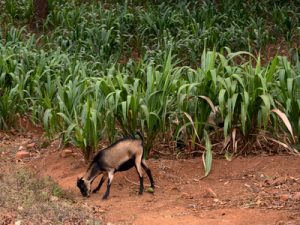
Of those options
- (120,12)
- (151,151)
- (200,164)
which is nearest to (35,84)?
(151,151)

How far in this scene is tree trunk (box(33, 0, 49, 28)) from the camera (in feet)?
37.7

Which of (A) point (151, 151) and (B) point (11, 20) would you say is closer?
(A) point (151, 151)

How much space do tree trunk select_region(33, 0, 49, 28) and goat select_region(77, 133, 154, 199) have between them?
726cm

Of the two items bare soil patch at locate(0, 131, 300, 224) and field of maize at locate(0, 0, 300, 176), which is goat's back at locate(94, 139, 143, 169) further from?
field of maize at locate(0, 0, 300, 176)

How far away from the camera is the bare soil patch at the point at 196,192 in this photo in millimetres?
4027

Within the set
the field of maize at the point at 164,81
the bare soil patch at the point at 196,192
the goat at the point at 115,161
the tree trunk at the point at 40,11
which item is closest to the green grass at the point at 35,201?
the bare soil patch at the point at 196,192

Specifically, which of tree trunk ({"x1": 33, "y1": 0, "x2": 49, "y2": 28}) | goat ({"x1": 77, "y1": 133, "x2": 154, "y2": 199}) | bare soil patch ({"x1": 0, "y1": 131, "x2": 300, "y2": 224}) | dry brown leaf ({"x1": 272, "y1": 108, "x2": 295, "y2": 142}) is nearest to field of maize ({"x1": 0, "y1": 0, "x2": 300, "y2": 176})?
dry brown leaf ({"x1": 272, "y1": 108, "x2": 295, "y2": 142})

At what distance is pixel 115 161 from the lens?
4.57 metres

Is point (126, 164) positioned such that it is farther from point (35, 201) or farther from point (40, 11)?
point (40, 11)

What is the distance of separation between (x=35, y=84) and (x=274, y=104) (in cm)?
305

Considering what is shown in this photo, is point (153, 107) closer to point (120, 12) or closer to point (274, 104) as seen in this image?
point (274, 104)

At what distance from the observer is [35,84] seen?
7.01m

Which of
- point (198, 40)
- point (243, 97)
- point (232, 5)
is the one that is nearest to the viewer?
point (243, 97)

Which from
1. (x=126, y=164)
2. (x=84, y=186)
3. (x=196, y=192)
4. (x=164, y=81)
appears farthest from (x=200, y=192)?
(x=164, y=81)
